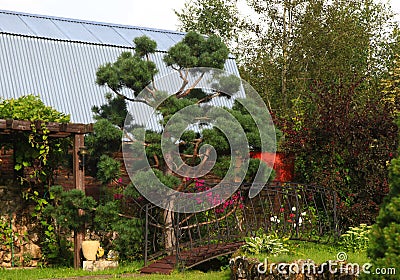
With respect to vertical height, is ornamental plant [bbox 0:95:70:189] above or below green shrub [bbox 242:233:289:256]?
above

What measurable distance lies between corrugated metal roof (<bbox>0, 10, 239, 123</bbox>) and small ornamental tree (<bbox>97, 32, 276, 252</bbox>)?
1.49 m

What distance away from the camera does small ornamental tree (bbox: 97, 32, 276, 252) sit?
35.3 ft

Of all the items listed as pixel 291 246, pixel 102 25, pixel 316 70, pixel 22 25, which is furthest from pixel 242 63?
pixel 291 246

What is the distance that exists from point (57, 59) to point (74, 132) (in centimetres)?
363

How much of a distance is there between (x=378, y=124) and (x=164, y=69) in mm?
4550

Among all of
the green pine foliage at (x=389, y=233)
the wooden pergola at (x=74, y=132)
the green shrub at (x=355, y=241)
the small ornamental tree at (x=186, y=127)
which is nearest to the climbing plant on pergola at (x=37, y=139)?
the wooden pergola at (x=74, y=132)

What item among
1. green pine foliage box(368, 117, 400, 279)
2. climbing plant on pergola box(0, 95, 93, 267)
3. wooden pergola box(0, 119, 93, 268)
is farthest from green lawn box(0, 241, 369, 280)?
green pine foliage box(368, 117, 400, 279)

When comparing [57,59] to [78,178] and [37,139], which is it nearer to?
[37,139]

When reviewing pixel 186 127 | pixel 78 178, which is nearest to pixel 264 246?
pixel 186 127

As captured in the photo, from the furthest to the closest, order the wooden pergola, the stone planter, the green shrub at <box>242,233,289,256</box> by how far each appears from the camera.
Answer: the stone planter, the wooden pergola, the green shrub at <box>242,233,289,256</box>

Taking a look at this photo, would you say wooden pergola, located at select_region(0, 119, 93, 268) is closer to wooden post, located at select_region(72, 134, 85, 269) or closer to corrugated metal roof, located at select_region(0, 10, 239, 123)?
wooden post, located at select_region(72, 134, 85, 269)

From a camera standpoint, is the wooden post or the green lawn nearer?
the green lawn

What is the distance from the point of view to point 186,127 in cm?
1066

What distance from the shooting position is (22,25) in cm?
1435
